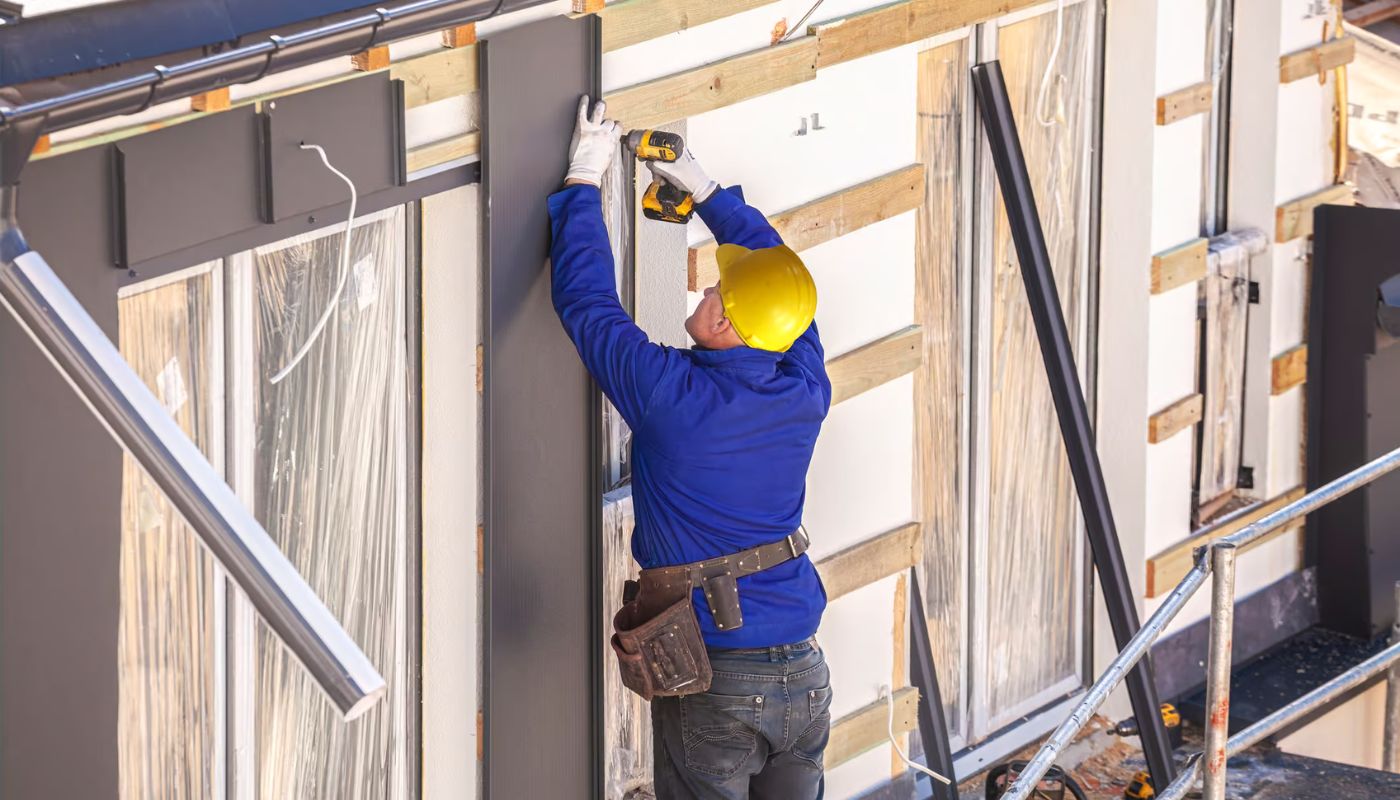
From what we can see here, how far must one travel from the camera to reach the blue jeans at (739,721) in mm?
4668

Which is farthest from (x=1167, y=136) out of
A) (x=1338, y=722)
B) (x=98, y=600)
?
(x=98, y=600)

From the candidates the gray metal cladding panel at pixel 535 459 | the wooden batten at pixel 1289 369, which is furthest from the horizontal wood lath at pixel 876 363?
the wooden batten at pixel 1289 369

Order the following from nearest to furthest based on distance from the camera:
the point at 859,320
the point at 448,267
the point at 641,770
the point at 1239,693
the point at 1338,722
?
the point at 448,267 < the point at 641,770 < the point at 859,320 < the point at 1239,693 < the point at 1338,722

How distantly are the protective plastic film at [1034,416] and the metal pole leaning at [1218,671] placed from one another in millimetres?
1713

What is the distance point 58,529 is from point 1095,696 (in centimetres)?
248

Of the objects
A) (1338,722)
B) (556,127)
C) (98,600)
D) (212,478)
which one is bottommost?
(1338,722)

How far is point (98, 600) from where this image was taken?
11.6 feet

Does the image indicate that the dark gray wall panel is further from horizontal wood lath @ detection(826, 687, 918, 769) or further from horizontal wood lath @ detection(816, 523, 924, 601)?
horizontal wood lath @ detection(826, 687, 918, 769)

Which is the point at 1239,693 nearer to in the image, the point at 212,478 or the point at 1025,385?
the point at 1025,385

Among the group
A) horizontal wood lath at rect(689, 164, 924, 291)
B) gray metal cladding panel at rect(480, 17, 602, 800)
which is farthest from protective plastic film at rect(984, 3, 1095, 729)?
gray metal cladding panel at rect(480, 17, 602, 800)

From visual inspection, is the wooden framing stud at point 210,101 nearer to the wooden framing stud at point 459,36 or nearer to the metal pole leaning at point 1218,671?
the wooden framing stud at point 459,36

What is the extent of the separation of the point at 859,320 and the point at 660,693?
5.01 ft

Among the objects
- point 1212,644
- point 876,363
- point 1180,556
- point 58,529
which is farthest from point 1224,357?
point 58,529

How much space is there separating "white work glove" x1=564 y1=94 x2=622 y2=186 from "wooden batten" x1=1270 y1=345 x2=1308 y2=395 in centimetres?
413
